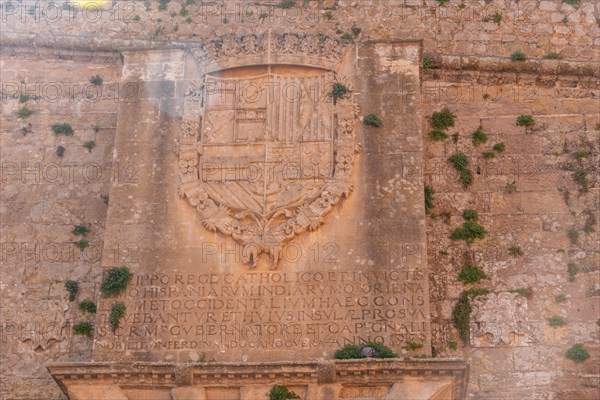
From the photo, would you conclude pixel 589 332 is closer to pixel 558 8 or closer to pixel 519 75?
pixel 519 75

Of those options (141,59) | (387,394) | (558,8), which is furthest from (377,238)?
(558,8)

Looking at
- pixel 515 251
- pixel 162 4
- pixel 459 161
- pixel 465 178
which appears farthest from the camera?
pixel 162 4

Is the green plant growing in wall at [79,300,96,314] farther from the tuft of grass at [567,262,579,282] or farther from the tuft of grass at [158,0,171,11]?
the tuft of grass at [567,262,579,282]

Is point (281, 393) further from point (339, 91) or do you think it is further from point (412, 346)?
point (339, 91)

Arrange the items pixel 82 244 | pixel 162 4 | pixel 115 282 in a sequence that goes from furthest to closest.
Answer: pixel 162 4, pixel 82 244, pixel 115 282

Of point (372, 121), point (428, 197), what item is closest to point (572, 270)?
point (428, 197)

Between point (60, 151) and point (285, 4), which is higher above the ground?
point (285, 4)

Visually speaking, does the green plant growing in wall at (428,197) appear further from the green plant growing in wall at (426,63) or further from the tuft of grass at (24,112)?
the tuft of grass at (24,112)
